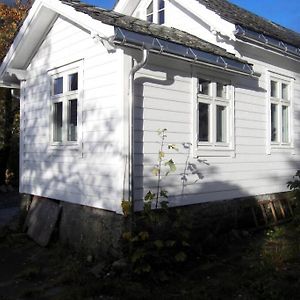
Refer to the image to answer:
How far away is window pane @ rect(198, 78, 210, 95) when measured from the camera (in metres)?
8.40

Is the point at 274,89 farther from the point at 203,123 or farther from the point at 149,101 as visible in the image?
the point at 149,101

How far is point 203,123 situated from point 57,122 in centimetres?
291

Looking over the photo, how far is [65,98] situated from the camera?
8.57 m

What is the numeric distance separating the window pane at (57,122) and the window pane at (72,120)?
15.6 inches

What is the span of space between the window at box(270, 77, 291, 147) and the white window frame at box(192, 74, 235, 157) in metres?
1.71

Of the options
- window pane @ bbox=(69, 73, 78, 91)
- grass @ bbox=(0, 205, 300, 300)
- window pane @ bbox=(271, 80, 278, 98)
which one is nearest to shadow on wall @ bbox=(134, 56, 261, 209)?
grass @ bbox=(0, 205, 300, 300)

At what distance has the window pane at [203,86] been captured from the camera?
840cm

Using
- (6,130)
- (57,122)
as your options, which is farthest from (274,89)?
(6,130)

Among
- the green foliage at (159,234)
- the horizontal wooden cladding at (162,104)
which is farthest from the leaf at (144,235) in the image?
the horizontal wooden cladding at (162,104)

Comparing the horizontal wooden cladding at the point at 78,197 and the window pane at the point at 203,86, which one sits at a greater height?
the window pane at the point at 203,86

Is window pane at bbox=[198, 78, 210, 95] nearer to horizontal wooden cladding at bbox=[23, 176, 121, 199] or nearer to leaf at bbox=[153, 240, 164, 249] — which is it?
horizontal wooden cladding at bbox=[23, 176, 121, 199]

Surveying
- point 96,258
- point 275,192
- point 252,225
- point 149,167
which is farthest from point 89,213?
point 275,192

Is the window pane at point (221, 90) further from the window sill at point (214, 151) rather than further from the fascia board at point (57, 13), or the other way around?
the fascia board at point (57, 13)

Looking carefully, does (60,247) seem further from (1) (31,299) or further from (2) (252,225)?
(2) (252,225)
